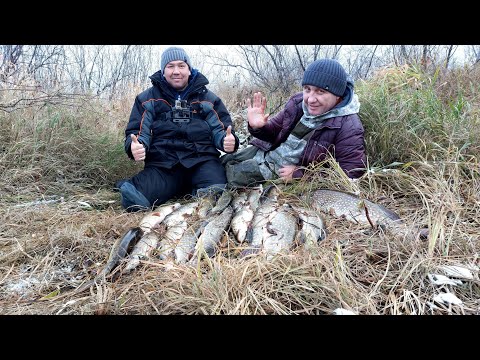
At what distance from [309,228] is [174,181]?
187cm

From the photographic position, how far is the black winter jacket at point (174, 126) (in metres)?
4.53

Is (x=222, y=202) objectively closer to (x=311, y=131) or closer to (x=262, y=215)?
(x=262, y=215)

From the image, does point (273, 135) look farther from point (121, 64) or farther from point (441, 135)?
point (121, 64)


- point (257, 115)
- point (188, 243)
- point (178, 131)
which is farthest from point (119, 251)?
point (257, 115)

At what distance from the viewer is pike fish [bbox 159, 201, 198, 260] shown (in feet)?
9.88

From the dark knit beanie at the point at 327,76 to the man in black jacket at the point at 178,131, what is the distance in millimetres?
986

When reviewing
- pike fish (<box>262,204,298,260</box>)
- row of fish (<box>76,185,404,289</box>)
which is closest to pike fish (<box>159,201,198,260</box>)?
row of fish (<box>76,185,404,289</box>)

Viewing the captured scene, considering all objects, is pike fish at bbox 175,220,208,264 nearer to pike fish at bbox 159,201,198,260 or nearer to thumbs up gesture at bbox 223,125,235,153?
pike fish at bbox 159,201,198,260

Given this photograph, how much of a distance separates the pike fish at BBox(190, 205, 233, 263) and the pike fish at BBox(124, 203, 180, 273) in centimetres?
36

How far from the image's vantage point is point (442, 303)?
248 cm

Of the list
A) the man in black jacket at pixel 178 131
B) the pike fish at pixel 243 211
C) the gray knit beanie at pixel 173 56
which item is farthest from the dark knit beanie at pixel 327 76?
the gray knit beanie at pixel 173 56

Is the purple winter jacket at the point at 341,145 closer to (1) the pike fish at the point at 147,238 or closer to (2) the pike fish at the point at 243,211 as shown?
(2) the pike fish at the point at 243,211

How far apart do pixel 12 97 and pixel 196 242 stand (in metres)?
3.76

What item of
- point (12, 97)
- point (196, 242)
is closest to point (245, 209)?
point (196, 242)
